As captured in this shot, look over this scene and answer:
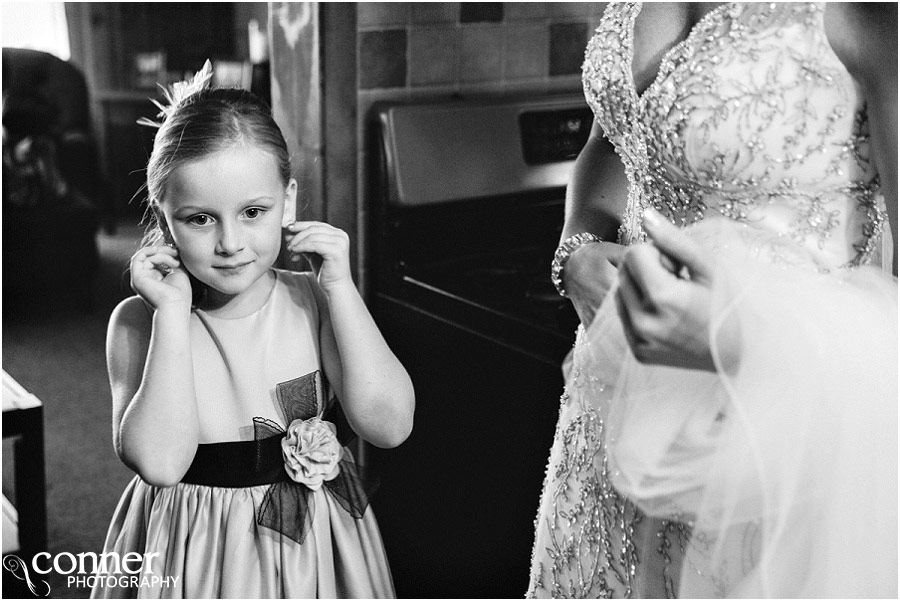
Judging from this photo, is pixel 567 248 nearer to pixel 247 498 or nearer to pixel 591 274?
pixel 591 274

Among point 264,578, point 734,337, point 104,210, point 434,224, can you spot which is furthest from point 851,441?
point 104,210

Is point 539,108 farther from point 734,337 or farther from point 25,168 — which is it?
point 25,168

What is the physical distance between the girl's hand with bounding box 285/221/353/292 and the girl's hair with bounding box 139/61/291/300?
9 cm

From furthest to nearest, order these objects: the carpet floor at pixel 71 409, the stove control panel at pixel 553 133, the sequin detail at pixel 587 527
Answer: the carpet floor at pixel 71 409, the stove control panel at pixel 553 133, the sequin detail at pixel 587 527

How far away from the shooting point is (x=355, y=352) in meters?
1.16

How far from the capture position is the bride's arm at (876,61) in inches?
33.6

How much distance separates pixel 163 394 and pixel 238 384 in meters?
0.11

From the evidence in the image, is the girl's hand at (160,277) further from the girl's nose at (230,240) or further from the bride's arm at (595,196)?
the bride's arm at (595,196)

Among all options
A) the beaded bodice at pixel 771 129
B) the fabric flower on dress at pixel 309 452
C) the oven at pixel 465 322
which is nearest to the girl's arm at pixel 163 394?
the fabric flower on dress at pixel 309 452

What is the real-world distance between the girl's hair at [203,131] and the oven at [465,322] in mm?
827

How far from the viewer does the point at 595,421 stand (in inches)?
44.5

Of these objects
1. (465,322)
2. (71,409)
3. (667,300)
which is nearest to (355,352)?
(667,300)

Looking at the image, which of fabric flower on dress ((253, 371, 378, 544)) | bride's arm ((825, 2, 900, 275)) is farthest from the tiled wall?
bride's arm ((825, 2, 900, 275))

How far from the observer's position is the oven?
199cm
